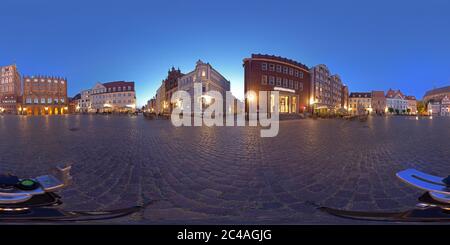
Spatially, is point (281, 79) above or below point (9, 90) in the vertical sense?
below

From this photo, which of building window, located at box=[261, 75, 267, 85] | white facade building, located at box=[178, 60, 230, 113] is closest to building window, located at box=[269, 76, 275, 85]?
building window, located at box=[261, 75, 267, 85]

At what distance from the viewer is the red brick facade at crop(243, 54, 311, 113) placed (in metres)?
34.4

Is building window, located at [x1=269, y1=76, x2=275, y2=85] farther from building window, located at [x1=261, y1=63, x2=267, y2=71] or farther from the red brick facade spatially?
building window, located at [x1=261, y1=63, x2=267, y2=71]

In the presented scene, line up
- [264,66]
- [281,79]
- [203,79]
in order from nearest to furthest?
[264,66], [281,79], [203,79]

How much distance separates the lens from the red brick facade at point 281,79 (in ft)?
113

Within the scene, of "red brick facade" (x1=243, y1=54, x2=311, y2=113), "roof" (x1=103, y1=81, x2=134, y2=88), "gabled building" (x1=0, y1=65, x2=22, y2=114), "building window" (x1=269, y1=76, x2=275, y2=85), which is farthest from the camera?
"gabled building" (x1=0, y1=65, x2=22, y2=114)

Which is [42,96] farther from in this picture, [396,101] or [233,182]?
[396,101]

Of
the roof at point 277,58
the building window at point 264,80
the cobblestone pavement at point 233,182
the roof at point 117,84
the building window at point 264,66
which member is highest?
the roof at point 117,84

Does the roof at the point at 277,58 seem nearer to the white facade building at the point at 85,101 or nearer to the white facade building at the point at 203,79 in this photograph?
the white facade building at the point at 203,79

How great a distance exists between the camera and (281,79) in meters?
37.3

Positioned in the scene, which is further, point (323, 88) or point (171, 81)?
point (171, 81)

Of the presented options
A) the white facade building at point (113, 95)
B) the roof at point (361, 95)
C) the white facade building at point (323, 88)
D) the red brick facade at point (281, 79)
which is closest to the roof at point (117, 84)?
the white facade building at point (113, 95)

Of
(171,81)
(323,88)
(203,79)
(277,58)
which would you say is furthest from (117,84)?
(323,88)

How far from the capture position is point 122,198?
2.93 meters
